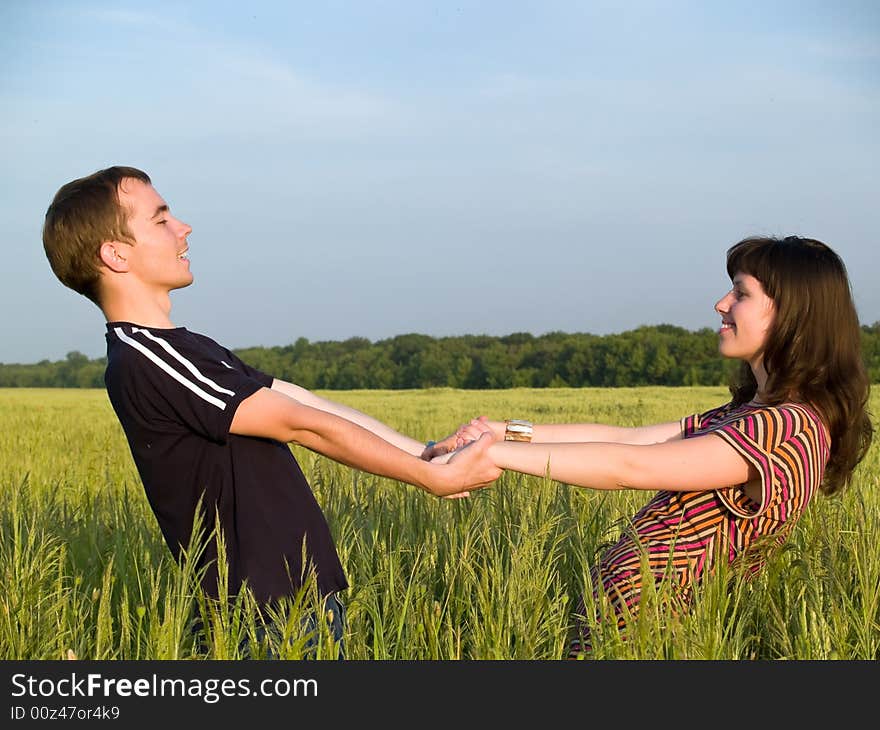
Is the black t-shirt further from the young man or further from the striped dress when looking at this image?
the striped dress

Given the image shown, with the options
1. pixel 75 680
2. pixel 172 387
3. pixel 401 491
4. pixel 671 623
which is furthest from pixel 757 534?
pixel 401 491

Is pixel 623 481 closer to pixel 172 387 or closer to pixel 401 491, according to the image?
pixel 172 387

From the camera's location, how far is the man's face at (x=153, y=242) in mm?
2408

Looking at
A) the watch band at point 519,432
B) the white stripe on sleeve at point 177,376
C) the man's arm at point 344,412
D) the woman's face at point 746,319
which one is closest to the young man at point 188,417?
the white stripe on sleeve at point 177,376

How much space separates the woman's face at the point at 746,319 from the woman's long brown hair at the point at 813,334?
20 millimetres

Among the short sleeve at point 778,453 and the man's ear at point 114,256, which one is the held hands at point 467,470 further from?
the man's ear at point 114,256

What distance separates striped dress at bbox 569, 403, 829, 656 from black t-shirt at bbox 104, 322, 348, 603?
0.77 metres

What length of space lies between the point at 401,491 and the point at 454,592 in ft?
7.17

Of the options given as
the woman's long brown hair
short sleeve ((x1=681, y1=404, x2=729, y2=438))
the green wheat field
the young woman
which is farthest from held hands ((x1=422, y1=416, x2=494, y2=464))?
the woman's long brown hair

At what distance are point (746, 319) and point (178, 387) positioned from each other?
4.88 ft

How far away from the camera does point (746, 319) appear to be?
100 inches

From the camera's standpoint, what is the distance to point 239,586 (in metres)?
2.27

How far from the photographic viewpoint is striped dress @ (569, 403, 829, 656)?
2.33m

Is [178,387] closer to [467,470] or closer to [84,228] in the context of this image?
[84,228]
